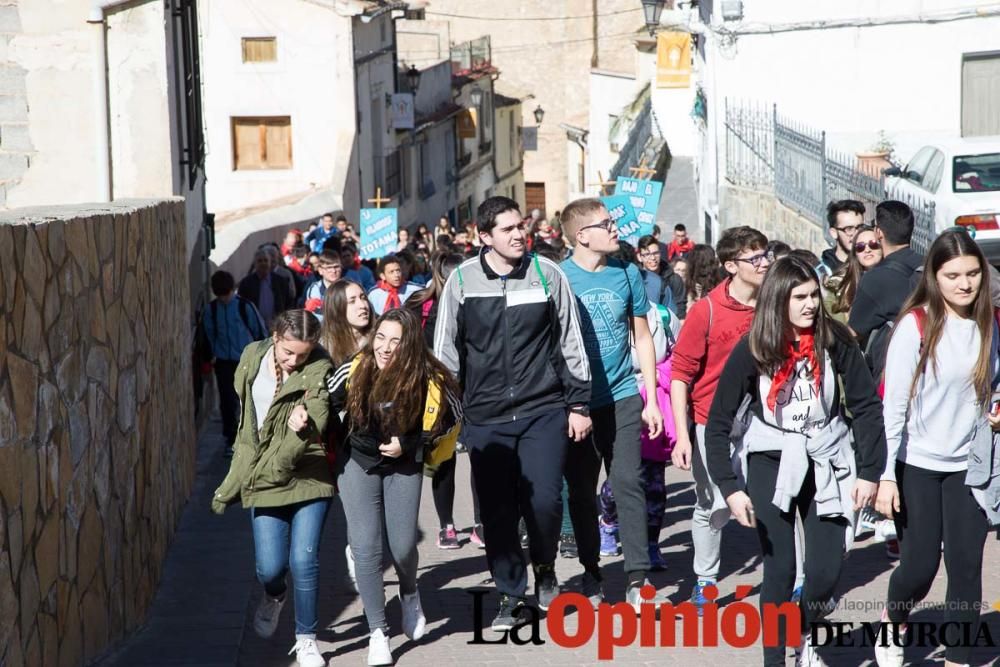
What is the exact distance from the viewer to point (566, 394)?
7008 millimetres

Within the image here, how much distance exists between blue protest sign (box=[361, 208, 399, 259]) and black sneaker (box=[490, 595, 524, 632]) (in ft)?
45.7

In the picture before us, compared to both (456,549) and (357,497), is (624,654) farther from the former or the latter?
(456,549)

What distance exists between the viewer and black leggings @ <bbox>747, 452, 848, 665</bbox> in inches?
230

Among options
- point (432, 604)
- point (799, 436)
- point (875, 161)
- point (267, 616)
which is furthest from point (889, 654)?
point (875, 161)

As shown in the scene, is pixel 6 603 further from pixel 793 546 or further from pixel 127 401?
pixel 793 546

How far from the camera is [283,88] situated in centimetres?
3434

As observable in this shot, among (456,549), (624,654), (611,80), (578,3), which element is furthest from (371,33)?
(624,654)

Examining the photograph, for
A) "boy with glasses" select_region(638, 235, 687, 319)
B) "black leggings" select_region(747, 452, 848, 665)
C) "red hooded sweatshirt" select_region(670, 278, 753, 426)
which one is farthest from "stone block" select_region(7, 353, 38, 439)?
"boy with glasses" select_region(638, 235, 687, 319)

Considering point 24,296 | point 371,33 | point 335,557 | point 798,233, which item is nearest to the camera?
point 24,296

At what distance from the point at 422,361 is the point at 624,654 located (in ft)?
5.05

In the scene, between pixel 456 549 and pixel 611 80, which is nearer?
pixel 456 549

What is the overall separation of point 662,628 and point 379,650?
4.29 ft

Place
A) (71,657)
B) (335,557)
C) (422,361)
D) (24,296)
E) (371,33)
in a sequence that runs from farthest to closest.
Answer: (371,33)
(335,557)
(422,361)
(71,657)
(24,296)

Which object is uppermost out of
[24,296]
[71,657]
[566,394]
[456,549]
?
[24,296]
